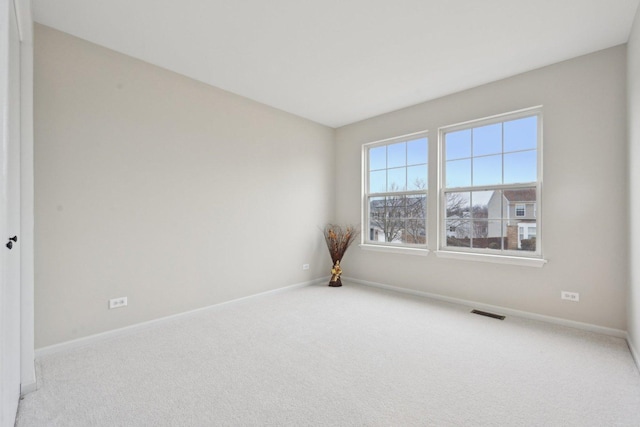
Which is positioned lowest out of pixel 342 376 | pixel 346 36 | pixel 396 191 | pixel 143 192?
pixel 342 376

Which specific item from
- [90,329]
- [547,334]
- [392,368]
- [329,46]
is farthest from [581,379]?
[90,329]

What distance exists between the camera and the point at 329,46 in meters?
2.67

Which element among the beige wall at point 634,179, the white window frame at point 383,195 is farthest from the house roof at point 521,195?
the white window frame at point 383,195

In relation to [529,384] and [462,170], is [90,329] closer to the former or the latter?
[529,384]

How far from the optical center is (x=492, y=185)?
3496mm

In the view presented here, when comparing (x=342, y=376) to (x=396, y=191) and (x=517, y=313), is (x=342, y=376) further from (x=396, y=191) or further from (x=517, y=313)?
(x=396, y=191)

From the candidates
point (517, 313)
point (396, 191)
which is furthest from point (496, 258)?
point (396, 191)

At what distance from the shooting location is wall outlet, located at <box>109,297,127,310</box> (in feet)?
8.80

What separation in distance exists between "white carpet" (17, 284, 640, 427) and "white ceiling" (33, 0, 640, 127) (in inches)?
105

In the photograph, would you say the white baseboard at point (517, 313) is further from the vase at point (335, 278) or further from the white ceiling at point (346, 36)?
the white ceiling at point (346, 36)

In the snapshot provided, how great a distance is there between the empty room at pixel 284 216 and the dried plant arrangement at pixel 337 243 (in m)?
0.37

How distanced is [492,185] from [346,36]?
2406 mm

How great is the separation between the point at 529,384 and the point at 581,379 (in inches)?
15.9

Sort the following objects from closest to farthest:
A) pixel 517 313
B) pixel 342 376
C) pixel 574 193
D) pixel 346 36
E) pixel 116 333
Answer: pixel 342 376
pixel 346 36
pixel 116 333
pixel 574 193
pixel 517 313
